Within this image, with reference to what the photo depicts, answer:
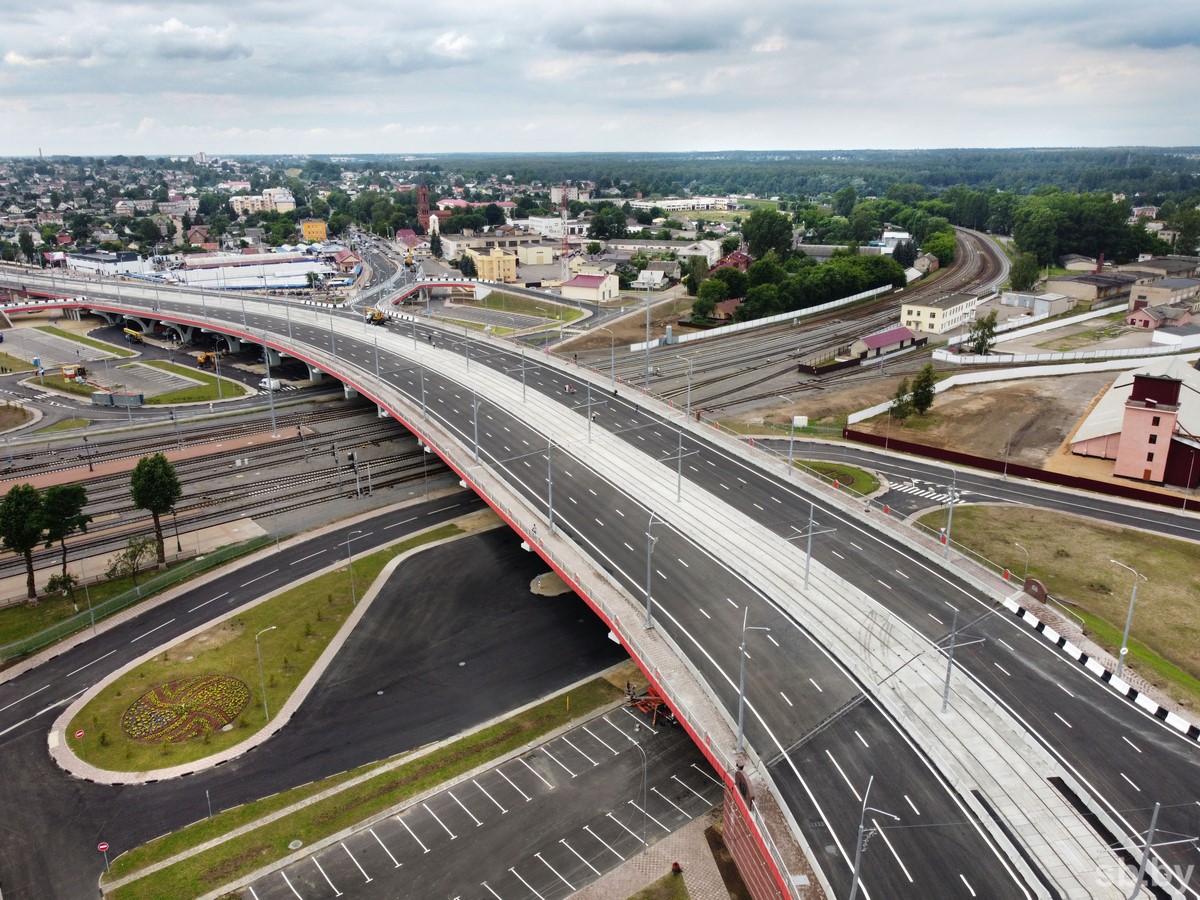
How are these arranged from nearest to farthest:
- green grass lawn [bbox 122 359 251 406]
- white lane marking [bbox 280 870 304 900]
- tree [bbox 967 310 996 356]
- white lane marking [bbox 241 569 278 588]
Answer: white lane marking [bbox 280 870 304 900] < white lane marking [bbox 241 569 278 588] < green grass lawn [bbox 122 359 251 406] < tree [bbox 967 310 996 356]

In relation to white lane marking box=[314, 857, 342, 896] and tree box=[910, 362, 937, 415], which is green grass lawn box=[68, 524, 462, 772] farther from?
tree box=[910, 362, 937, 415]

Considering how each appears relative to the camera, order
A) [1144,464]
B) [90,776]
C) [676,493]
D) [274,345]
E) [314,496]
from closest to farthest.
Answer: [90,776], [676,493], [1144,464], [314,496], [274,345]

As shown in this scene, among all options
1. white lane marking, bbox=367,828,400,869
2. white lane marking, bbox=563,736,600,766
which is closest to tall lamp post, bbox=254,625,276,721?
white lane marking, bbox=367,828,400,869

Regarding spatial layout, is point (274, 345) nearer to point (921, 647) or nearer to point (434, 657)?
point (434, 657)

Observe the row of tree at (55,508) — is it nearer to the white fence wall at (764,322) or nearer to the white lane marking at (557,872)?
the white lane marking at (557,872)

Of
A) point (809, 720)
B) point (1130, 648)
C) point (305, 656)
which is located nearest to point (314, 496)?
point (305, 656)

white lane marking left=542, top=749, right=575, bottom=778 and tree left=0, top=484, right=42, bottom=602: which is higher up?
tree left=0, top=484, right=42, bottom=602

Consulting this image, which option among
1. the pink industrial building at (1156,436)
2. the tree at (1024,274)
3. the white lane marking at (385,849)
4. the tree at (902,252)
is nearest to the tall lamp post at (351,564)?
the white lane marking at (385,849)
